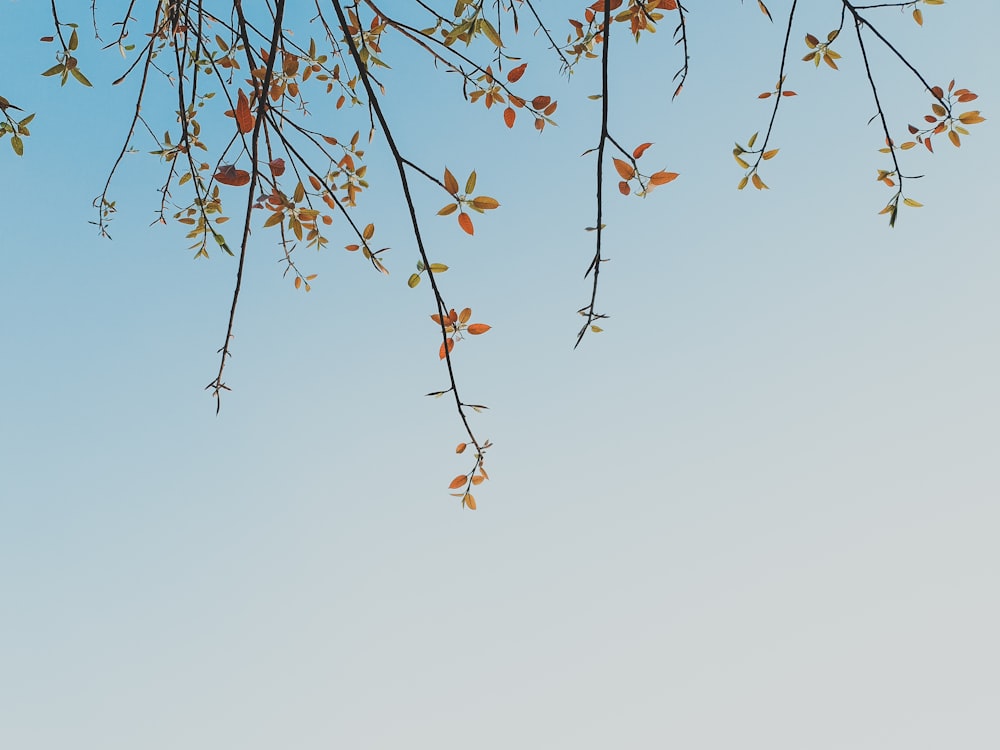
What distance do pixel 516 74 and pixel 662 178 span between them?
61cm

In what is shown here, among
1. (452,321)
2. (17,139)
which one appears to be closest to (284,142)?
(452,321)

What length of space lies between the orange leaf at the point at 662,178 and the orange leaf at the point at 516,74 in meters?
0.57

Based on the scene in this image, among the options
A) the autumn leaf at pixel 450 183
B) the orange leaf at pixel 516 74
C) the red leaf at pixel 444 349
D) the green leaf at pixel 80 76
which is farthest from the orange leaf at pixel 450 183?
the green leaf at pixel 80 76

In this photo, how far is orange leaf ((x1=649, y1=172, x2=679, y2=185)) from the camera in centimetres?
118

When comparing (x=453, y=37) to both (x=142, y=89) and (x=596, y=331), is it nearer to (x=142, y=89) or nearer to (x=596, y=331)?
(x=596, y=331)

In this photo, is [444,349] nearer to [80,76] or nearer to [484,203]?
[484,203]

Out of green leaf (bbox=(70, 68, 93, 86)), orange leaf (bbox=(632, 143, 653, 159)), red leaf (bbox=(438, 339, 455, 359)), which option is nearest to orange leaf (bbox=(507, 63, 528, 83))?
orange leaf (bbox=(632, 143, 653, 159))

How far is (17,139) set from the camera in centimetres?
181

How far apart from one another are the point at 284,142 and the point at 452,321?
659 mm

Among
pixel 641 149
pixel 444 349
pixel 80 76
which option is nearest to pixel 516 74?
pixel 641 149

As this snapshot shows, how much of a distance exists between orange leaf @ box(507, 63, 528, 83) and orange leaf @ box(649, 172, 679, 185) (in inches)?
22.4

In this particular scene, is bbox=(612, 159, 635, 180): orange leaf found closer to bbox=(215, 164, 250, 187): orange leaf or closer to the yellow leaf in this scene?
the yellow leaf

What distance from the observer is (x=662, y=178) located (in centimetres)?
119

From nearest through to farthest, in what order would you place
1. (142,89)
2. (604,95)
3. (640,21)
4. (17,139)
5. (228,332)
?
(604,95), (228,332), (640,21), (17,139), (142,89)
